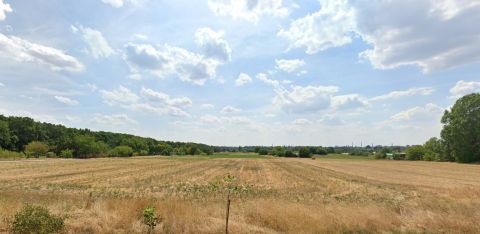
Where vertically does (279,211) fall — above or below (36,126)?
below

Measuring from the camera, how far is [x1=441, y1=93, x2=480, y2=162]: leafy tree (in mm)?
82500

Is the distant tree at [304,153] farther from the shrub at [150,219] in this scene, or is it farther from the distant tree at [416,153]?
the shrub at [150,219]

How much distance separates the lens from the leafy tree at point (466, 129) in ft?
Answer: 271

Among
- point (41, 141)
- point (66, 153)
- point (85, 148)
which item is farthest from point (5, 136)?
point (85, 148)

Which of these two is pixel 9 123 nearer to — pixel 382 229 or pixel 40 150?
→ pixel 40 150

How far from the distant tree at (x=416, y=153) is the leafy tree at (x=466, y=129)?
4640 cm

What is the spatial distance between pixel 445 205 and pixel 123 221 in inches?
558

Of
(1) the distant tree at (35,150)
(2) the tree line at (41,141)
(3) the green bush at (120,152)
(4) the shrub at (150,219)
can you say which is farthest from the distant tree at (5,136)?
(4) the shrub at (150,219)

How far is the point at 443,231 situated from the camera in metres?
12.6

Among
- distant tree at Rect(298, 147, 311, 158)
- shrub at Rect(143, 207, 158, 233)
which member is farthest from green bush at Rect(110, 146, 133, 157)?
shrub at Rect(143, 207, 158, 233)

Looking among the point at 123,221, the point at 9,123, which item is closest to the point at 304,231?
the point at 123,221

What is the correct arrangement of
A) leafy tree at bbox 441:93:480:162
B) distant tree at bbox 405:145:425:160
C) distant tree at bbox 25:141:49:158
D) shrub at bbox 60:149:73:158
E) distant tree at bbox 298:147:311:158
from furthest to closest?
distant tree at bbox 298:147:311:158, distant tree at bbox 405:145:425:160, shrub at bbox 60:149:73:158, distant tree at bbox 25:141:49:158, leafy tree at bbox 441:93:480:162

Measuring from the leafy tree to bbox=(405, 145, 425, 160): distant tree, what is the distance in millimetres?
46398

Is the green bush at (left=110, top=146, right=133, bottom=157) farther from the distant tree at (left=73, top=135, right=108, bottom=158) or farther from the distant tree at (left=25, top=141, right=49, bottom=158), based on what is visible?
the distant tree at (left=25, top=141, right=49, bottom=158)
